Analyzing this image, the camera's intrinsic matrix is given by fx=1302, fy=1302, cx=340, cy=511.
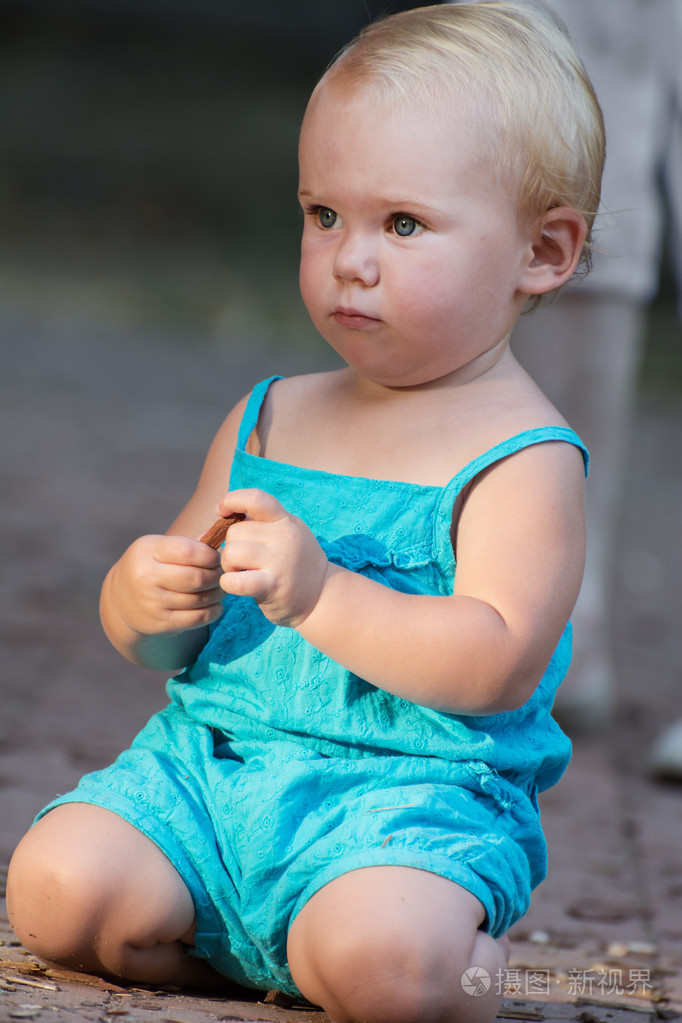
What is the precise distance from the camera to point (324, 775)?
4.41ft

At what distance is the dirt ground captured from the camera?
153cm

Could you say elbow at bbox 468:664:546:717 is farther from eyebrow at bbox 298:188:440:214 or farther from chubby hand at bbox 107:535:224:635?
eyebrow at bbox 298:188:440:214

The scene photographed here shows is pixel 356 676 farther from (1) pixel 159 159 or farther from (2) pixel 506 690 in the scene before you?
(1) pixel 159 159

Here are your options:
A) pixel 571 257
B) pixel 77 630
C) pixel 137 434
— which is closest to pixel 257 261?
pixel 137 434

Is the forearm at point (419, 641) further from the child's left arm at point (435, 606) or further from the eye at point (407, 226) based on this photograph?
the eye at point (407, 226)

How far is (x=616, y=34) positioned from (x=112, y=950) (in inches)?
84.0

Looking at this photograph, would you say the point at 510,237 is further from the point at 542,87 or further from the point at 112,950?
the point at 112,950

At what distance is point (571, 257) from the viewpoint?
56.6 inches

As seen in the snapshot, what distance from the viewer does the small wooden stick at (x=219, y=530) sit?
4.22 ft

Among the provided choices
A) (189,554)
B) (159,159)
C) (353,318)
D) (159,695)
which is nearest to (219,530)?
(189,554)

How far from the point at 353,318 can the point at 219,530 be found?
0.88ft

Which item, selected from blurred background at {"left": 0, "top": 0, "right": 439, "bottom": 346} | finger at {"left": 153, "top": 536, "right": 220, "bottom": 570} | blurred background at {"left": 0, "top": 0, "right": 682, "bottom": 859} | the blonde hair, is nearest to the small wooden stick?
finger at {"left": 153, "top": 536, "right": 220, "bottom": 570}

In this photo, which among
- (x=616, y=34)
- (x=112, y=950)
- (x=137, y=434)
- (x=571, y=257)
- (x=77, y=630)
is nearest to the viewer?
(x=112, y=950)

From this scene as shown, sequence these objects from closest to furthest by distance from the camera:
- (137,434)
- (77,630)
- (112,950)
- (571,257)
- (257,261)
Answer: (112,950), (571,257), (77,630), (137,434), (257,261)
